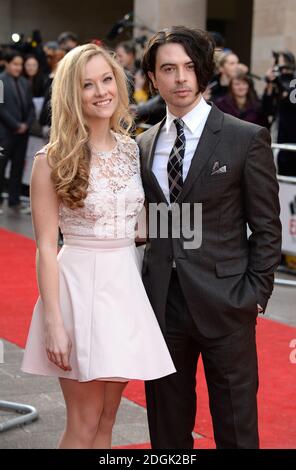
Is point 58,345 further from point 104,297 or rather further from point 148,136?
point 148,136

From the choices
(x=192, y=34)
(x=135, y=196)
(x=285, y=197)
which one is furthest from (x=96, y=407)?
(x=285, y=197)

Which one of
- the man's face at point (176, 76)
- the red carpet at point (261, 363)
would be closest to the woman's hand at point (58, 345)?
the man's face at point (176, 76)

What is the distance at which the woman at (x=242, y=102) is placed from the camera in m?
9.53

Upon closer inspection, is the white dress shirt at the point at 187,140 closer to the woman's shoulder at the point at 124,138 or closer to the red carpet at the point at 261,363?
the woman's shoulder at the point at 124,138

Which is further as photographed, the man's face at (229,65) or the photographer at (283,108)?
the man's face at (229,65)

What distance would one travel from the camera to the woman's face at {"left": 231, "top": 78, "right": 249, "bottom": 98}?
31.2 feet

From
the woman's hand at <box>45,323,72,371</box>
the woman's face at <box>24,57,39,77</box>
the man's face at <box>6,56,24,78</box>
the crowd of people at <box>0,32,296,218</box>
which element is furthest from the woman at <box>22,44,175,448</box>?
the woman's face at <box>24,57,39,77</box>

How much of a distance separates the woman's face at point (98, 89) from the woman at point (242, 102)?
6.20m

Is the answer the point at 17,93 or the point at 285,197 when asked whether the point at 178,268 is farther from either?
the point at 17,93

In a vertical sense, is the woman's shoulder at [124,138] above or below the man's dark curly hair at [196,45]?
below

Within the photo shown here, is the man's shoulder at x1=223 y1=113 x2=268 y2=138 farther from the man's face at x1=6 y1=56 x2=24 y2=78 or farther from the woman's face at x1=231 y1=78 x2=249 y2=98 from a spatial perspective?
the man's face at x1=6 y1=56 x2=24 y2=78

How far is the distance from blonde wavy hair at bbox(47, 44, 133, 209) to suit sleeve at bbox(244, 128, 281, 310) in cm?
63

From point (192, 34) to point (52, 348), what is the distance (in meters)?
1.30

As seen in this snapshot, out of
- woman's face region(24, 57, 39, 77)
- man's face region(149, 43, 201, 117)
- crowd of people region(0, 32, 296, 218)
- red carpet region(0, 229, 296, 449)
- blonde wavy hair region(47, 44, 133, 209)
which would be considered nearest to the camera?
blonde wavy hair region(47, 44, 133, 209)
